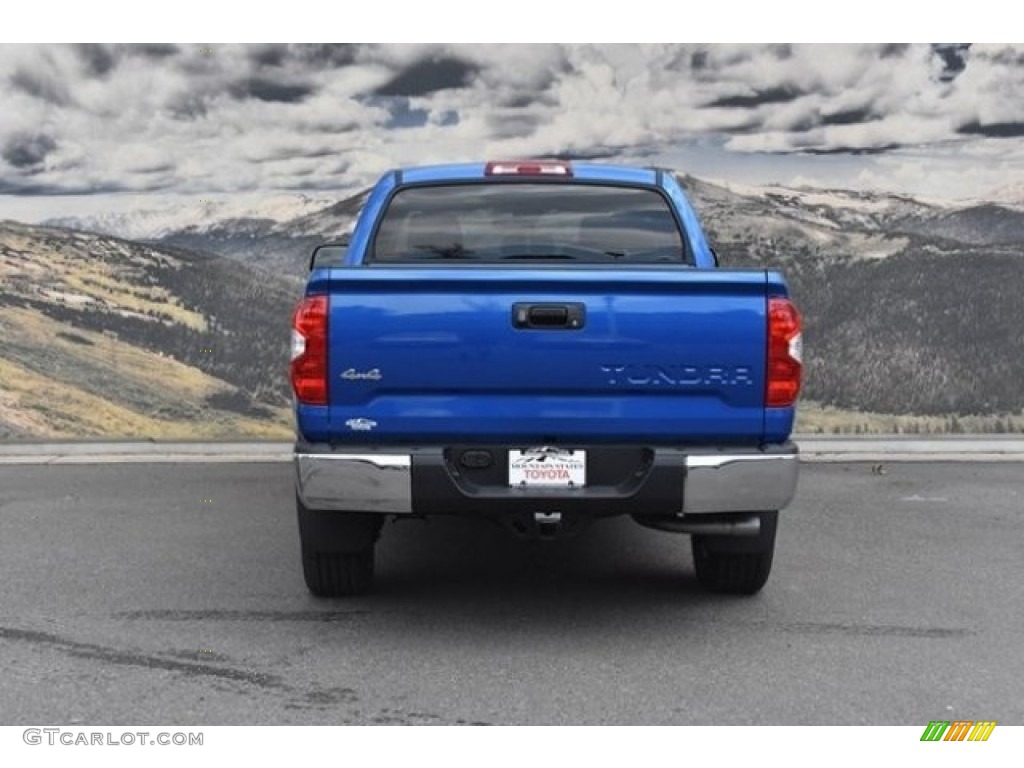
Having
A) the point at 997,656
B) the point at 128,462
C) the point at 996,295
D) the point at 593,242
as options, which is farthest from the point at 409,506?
the point at 996,295

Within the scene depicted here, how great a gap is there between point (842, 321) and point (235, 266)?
211 inches

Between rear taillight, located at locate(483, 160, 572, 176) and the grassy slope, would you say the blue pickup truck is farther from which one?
the grassy slope

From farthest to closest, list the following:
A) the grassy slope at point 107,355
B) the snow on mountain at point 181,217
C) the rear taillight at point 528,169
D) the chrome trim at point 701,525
A: the snow on mountain at point 181,217
the grassy slope at point 107,355
the rear taillight at point 528,169
the chrome trim at point 701,525

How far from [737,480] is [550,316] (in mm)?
959

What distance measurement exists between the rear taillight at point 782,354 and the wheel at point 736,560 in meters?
0.72

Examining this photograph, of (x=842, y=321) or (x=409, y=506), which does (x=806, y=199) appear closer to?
(x=842, y=321)

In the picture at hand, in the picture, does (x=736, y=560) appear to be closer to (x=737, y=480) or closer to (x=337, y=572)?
(x=737, y=480)

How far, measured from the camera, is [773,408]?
4.32 meters

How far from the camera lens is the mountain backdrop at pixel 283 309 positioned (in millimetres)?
9633

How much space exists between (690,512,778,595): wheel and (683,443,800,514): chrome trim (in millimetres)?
489
